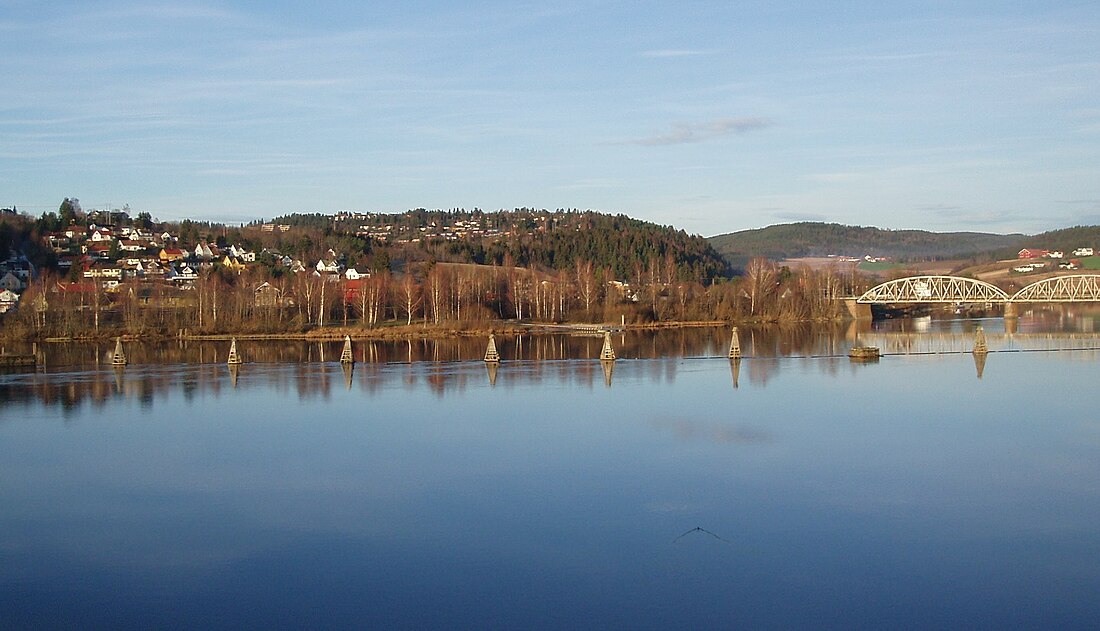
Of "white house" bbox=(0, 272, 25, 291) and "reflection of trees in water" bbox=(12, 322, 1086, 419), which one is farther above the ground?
"white house" bbox=(0, 272, 25, 291)

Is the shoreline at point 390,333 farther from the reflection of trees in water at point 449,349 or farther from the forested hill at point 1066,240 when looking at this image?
the forested hill at point 1066,240

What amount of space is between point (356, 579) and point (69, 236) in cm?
7742

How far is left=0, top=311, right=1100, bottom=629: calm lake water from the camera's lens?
9.35m

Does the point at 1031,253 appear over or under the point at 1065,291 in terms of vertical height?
over

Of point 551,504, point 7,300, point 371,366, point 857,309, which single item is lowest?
point 551,504

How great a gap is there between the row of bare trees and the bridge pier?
66.9 inches

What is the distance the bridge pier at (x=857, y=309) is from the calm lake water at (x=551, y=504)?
3963cm

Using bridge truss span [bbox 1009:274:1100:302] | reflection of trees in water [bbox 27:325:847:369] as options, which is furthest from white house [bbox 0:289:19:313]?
bridge truss span [bbox 1009:274:1100:302]

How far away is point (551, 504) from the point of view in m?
12.8

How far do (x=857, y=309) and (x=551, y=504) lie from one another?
56.3 m

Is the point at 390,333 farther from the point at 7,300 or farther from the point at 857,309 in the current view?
the point at 857,309

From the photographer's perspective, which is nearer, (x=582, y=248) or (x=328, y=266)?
(x=328, y=266)

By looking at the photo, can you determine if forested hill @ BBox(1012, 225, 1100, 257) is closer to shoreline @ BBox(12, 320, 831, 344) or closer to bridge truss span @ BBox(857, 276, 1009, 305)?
bridge truss span @ BBox(857, 276, 1009, 305)

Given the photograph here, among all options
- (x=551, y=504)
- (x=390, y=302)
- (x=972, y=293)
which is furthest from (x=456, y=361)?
(x=972, y=293)
